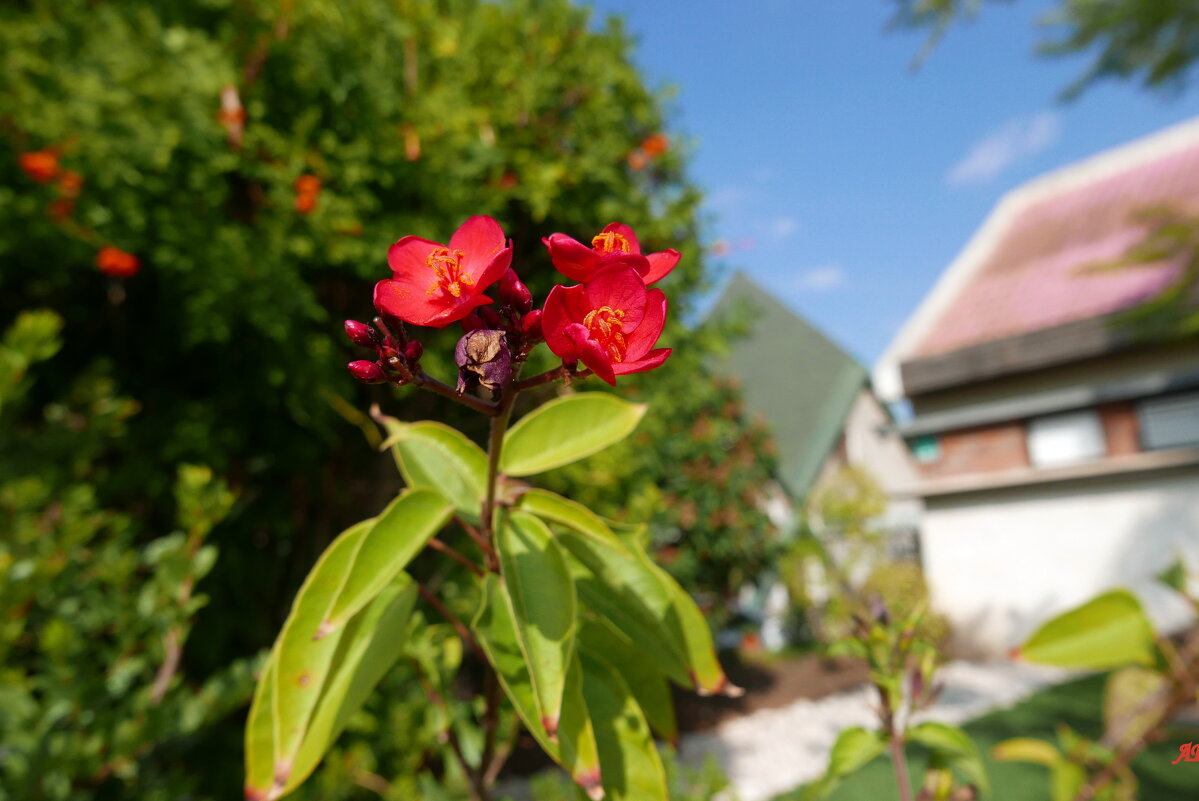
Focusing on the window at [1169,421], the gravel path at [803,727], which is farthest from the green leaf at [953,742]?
the window at [1169,421]

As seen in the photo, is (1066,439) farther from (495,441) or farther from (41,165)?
(41,165)

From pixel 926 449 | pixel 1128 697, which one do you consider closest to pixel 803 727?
pixel 1128 697

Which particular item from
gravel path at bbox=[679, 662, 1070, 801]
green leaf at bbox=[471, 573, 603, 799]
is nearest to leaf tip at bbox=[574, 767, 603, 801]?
green leaf at bbox=[471, 573, 603, 799]

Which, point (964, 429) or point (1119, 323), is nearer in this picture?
point (1119, 323)

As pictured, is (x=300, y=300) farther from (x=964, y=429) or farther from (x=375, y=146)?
(x=964, y=429)

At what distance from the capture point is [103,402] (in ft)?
6.54

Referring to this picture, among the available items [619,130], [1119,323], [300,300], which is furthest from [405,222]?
[1119,323]

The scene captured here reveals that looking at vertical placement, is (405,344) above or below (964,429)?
above

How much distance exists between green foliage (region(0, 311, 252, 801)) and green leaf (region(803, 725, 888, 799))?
50.6 inches

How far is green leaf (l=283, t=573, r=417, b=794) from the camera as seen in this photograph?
2.31 feet

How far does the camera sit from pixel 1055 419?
295 inches

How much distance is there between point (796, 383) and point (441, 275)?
43.0ft

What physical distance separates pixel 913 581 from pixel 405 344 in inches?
354

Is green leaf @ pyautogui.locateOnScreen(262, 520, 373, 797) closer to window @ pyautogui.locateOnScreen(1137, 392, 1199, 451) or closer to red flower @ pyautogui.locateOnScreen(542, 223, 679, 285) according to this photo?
red flower @ pyautogui.locateOnScreen(542, 223, 679, 285)
